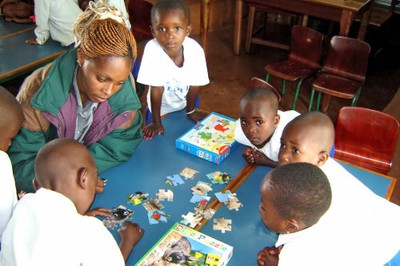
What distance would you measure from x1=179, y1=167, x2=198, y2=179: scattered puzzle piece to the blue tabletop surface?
0.03 m

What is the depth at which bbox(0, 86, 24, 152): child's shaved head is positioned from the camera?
1702mm

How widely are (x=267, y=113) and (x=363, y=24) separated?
3.77m

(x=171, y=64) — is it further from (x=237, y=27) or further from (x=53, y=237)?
(x=237, y=27)

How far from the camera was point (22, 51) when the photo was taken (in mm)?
3623

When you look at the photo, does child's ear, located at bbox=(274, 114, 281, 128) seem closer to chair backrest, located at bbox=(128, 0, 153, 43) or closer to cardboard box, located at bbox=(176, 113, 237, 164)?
cardboard box, located at bbox=(176, 113, 237, 164)

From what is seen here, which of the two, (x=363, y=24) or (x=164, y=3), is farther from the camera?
(x=363, y=24)

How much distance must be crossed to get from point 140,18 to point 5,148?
2.91 meters

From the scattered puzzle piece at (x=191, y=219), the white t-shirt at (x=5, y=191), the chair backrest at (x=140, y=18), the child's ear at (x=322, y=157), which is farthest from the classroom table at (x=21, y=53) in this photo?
the child's ear at (x=322, y=157)

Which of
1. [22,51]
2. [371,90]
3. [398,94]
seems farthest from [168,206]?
[371,90]

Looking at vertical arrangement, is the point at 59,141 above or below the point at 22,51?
above

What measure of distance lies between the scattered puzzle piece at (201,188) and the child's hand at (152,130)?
57 centimetres

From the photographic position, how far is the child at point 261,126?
2217 millimetres

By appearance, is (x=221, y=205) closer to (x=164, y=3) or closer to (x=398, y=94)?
(x=164, y=3)

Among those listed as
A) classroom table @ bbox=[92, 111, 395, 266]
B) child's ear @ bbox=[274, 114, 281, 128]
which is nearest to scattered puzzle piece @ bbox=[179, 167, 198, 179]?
classroom table @ bbox=[92, 111, 395, 266]
